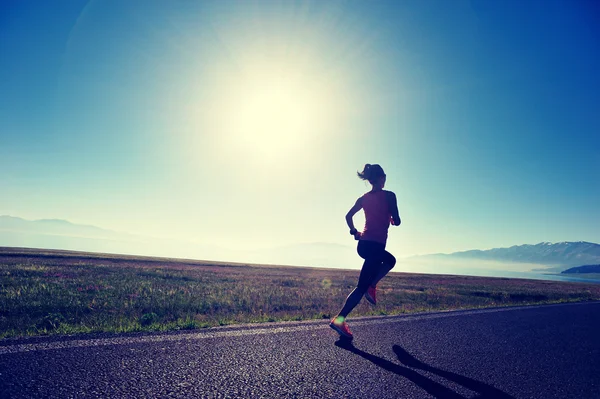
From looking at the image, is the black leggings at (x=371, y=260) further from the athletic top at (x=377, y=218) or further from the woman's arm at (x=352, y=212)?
the woman's arm at (x=352, y=212)

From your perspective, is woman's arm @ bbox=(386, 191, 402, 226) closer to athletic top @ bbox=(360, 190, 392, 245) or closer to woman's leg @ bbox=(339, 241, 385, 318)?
athletic top @ bbox=(360, 190, 392, 245)

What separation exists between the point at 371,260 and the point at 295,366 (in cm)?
212

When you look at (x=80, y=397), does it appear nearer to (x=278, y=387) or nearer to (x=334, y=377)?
(x=278, y=387)

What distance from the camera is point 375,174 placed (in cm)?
502

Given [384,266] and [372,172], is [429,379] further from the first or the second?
[372,172]

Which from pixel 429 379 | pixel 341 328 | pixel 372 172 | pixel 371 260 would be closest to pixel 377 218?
pixel 371 260

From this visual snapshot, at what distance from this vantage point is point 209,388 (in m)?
2.57

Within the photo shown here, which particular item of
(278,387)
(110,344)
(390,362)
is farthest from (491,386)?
(110,344)

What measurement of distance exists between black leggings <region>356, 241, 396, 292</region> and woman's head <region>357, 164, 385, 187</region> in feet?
3.37

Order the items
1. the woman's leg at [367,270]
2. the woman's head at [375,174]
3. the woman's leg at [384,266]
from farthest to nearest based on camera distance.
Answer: the woman's head at [375,174], the woman's leg at [384,266], the woman's leg at [367,270]

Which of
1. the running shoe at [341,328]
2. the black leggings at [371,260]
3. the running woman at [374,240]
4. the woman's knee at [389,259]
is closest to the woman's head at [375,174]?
the running woman at [374,240]

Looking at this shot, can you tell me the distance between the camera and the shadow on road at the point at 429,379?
2887mm

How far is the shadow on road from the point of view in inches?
114

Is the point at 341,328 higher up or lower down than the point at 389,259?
lower down
